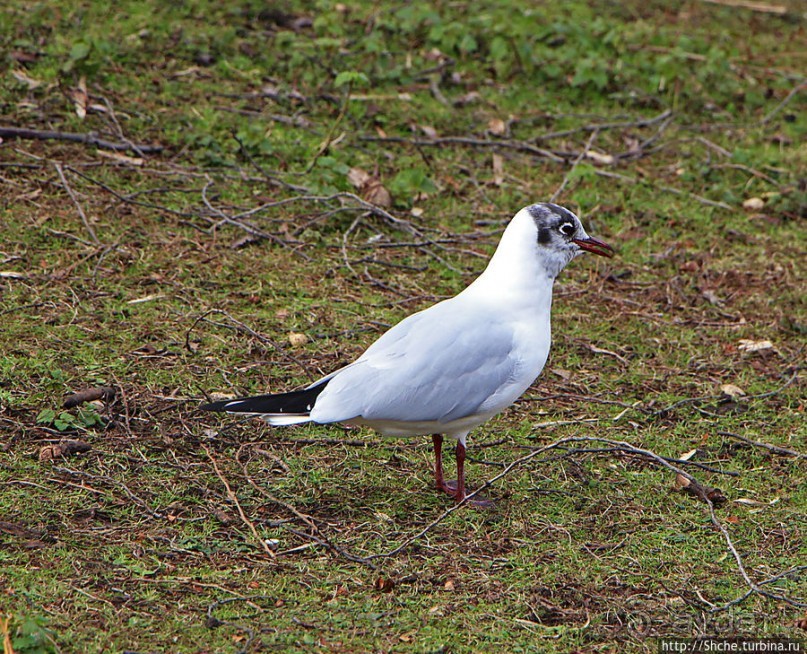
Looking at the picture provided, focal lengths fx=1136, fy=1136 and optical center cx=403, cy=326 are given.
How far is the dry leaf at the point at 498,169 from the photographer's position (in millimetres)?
7018

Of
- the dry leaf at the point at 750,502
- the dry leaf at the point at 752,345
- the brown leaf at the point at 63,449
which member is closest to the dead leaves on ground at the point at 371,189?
the dry leaf at the point at 752,345

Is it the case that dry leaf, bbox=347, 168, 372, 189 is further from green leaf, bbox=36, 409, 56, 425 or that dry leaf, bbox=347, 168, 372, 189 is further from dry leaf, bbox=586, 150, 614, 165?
green leaf, bbox=36, 409, 56, 425

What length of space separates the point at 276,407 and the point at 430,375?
55 cm

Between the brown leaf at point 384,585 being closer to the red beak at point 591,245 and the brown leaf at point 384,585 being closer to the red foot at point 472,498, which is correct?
the red foot at point 472,498

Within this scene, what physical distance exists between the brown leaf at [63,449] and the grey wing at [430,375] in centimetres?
90

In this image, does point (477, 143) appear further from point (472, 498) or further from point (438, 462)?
point (472, 498)

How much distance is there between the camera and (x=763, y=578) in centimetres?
376

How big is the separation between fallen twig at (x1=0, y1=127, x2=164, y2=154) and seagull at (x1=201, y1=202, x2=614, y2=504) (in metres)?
Answer: 2.94

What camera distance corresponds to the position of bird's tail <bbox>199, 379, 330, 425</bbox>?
389 cm

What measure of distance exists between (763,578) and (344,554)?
139cm

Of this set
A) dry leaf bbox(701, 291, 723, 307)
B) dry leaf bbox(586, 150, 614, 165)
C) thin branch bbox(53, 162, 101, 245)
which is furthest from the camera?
dry leaf bbox(586, 150, 614, 165)

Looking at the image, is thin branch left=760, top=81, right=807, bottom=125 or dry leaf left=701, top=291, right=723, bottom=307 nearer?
dry leaf left=701, top=291, right=723, bottom=307

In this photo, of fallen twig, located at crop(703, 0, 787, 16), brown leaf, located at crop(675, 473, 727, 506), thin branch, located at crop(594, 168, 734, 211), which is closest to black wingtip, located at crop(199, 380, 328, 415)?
brown leaf, located at crop(675, 473, 727, 506)

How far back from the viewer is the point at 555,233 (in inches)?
170
